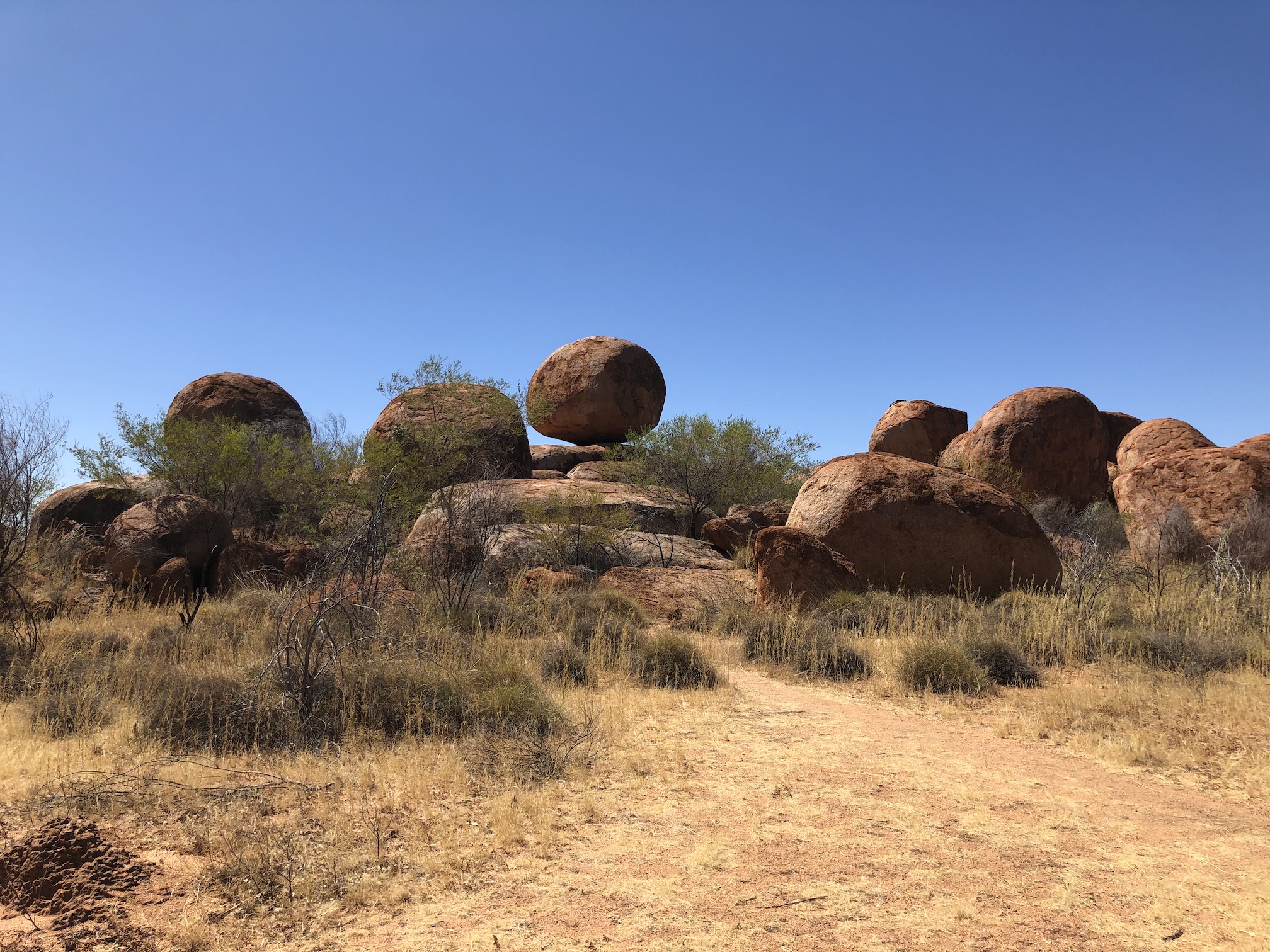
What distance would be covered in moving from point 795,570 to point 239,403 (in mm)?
14906

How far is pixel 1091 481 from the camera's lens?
1841 centimetres

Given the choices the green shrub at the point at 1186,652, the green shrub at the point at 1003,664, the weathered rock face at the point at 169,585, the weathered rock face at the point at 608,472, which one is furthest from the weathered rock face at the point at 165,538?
A: the green shrub at the point at 1186,652

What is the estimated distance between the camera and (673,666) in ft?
25.2

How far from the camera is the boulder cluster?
10797 mm

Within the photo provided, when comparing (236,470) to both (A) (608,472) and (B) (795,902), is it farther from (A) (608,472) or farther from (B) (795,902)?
(B) (795,902)

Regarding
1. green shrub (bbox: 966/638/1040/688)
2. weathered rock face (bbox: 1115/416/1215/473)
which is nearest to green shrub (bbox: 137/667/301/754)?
green shrub (bbox: 966/638/1040/688)

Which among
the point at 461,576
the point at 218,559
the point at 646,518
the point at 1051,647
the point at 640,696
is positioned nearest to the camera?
the point at 640,696

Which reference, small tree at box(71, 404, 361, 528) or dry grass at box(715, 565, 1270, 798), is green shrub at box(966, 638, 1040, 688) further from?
small tree at box(71, 404, 361, 528)

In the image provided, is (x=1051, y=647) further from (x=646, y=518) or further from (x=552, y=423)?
(x=552, y=423)

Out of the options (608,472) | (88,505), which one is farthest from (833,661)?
(88,505)

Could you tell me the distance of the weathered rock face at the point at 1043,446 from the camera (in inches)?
690

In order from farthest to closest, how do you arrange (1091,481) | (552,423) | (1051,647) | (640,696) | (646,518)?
(552,423) < (1091,481) < (646,518) < (1051,647) < (640,696)

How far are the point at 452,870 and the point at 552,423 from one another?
60.7 feet

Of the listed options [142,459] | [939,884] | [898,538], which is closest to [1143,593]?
[898,538]
